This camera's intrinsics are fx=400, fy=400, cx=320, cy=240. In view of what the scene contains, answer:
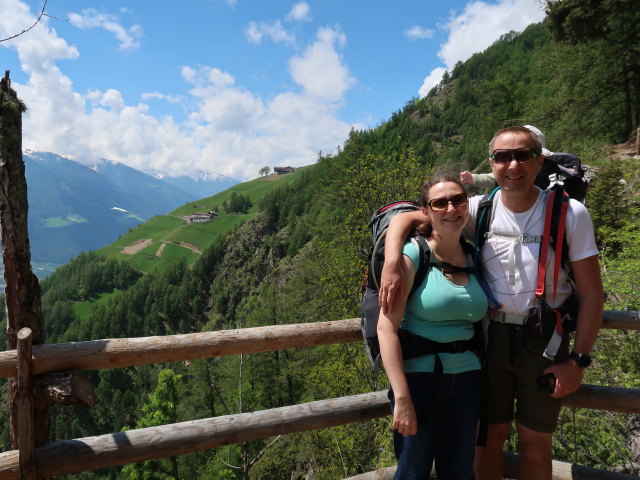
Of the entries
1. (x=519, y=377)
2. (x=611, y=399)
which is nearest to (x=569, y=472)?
(x=611, y=399)

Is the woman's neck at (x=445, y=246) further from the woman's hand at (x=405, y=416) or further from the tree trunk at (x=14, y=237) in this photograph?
the tree trunk at (x=14, y=237)

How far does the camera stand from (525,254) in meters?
2.30

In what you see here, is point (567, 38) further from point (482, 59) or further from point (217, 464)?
point (482, 59)

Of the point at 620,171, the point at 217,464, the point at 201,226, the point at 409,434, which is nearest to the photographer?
the point at 409,434

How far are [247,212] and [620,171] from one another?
540 ft

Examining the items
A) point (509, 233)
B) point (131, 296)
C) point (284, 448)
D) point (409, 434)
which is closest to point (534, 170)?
point (509, 233)

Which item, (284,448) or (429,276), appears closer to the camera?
(429,276)

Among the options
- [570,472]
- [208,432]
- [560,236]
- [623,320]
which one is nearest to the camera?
[560,236]

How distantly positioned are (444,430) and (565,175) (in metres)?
1.67

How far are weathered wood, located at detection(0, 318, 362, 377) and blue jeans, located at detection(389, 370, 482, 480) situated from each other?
104 cm

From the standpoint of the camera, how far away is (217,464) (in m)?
23.4

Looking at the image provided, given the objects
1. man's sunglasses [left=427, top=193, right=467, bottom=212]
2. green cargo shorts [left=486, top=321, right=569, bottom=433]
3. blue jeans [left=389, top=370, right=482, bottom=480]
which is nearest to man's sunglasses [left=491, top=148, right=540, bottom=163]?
man's sunglasses [left=427, top=193, right=467, bottom=212]

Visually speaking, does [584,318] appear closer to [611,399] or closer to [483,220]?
[483,220]

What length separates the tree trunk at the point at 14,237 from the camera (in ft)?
8.90
